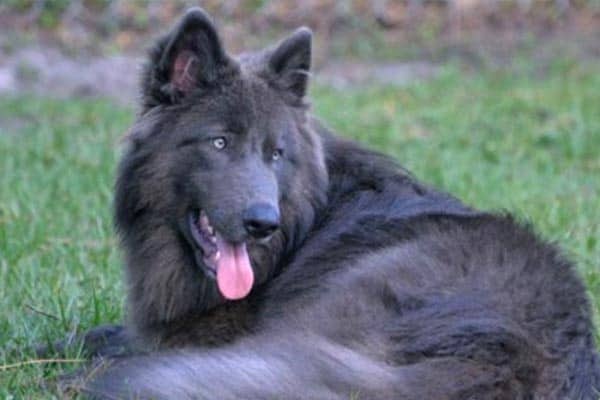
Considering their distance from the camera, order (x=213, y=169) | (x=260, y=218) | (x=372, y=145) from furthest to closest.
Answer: (x=372, y=145) → (x=213, y=169) → (x=260, y=218)

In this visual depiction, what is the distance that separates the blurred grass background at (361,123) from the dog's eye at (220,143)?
1.09 meters

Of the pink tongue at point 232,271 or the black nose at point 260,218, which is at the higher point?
the black nose at point 260,218

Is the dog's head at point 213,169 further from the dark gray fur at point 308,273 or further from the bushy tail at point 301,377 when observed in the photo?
the bushy tail at point 301,377

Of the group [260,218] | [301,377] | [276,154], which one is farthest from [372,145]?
[301,377]

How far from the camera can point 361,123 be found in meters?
11.2

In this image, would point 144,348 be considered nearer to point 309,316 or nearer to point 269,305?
point 269,305

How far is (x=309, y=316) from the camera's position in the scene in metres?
4.75

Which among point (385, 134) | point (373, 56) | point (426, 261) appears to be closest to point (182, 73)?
point (426, 261)

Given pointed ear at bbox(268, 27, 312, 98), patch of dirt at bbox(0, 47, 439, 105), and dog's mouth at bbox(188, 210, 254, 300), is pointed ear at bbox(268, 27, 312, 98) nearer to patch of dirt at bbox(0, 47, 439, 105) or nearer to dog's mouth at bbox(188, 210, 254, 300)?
dog's mouth at bbox(188, 210, 254, 300)

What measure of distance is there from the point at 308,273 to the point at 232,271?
A: 0.32 meters

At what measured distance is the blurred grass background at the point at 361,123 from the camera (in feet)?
21.3

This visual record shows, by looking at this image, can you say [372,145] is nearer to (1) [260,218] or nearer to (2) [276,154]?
(2) [276,154]

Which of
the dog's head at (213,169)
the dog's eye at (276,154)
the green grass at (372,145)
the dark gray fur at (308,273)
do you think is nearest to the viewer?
the dark gray fur at (308,273)

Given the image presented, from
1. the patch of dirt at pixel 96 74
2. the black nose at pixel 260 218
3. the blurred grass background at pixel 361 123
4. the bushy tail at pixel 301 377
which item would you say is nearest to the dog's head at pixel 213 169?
the black nose at pixel 260 218
